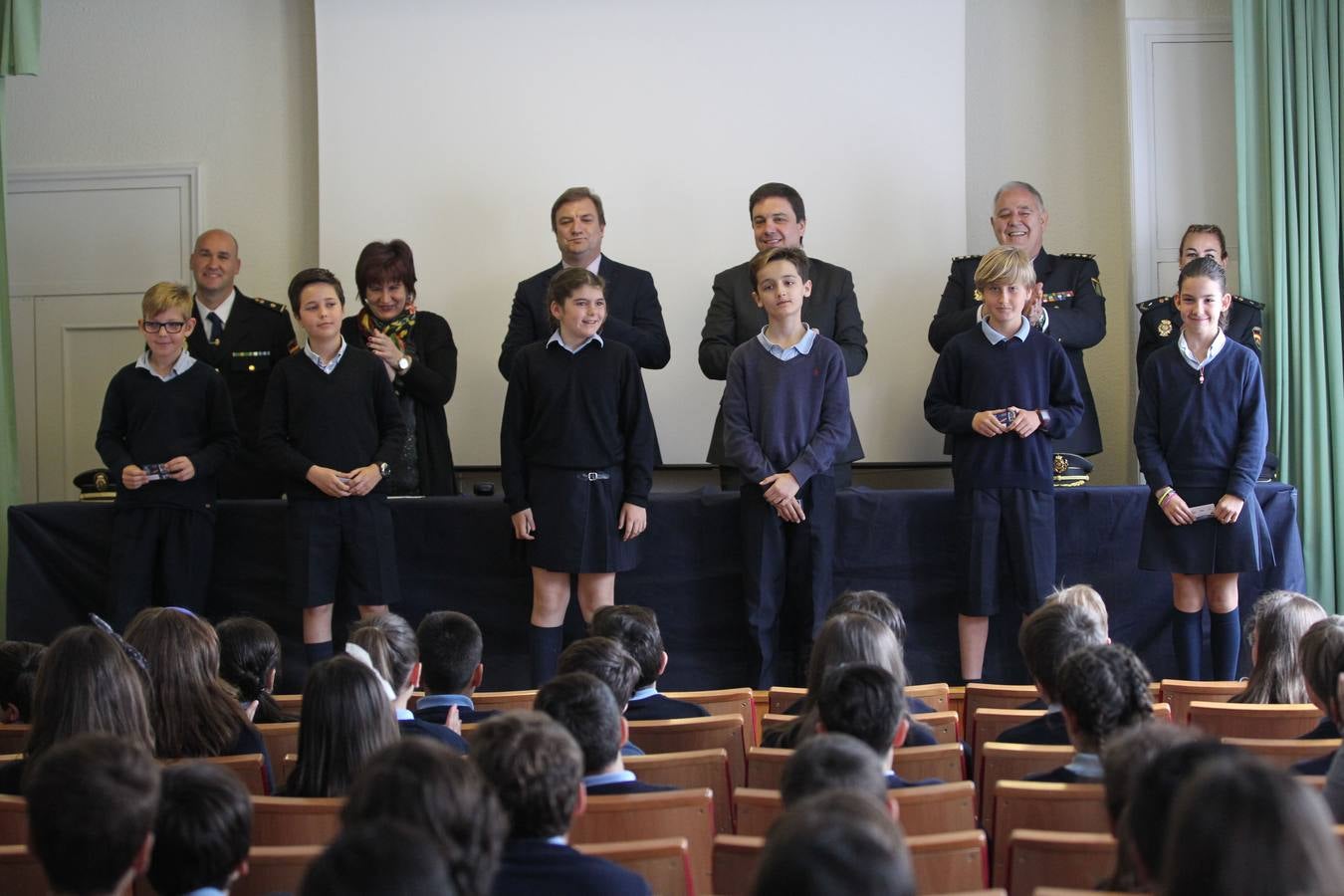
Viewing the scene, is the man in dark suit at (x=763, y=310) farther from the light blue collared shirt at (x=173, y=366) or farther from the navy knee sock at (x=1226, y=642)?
the light blue collared shirt at (x=173, y=366)

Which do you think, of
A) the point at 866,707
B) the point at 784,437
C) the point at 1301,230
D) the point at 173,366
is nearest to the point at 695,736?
the point at 866,707

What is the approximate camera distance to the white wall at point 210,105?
21.0ft

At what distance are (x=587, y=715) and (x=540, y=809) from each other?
0.41m

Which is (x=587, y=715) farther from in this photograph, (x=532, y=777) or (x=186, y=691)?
(x=186, y=691)

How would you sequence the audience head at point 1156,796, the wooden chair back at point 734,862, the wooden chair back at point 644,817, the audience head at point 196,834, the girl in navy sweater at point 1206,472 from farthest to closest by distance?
1. the girl in navy sweater at point 1206,472
2. the wooden chair back at point 644,817
3. the wooden chair back at point 734,862
4. the audience head at point 196,834
5. the audience head at point 1156,796

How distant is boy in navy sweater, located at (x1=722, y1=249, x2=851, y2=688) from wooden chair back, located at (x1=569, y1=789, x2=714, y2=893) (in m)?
2.30

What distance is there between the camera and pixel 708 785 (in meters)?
2.67

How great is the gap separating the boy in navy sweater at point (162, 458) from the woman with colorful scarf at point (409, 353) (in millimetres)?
684

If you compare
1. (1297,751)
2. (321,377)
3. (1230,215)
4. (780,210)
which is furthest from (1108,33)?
(1297,751)

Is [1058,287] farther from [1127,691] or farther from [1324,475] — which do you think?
[1127,691]

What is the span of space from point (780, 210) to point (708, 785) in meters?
2.93

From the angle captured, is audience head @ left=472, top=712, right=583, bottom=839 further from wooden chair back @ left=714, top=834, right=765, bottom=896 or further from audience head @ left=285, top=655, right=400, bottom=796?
audience head @ left=285, top=655, right=400, bottom=796

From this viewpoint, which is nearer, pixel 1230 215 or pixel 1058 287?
pixel 1058 287

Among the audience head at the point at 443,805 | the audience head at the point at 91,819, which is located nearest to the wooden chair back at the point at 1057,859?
the audience head at the point at 443,805
